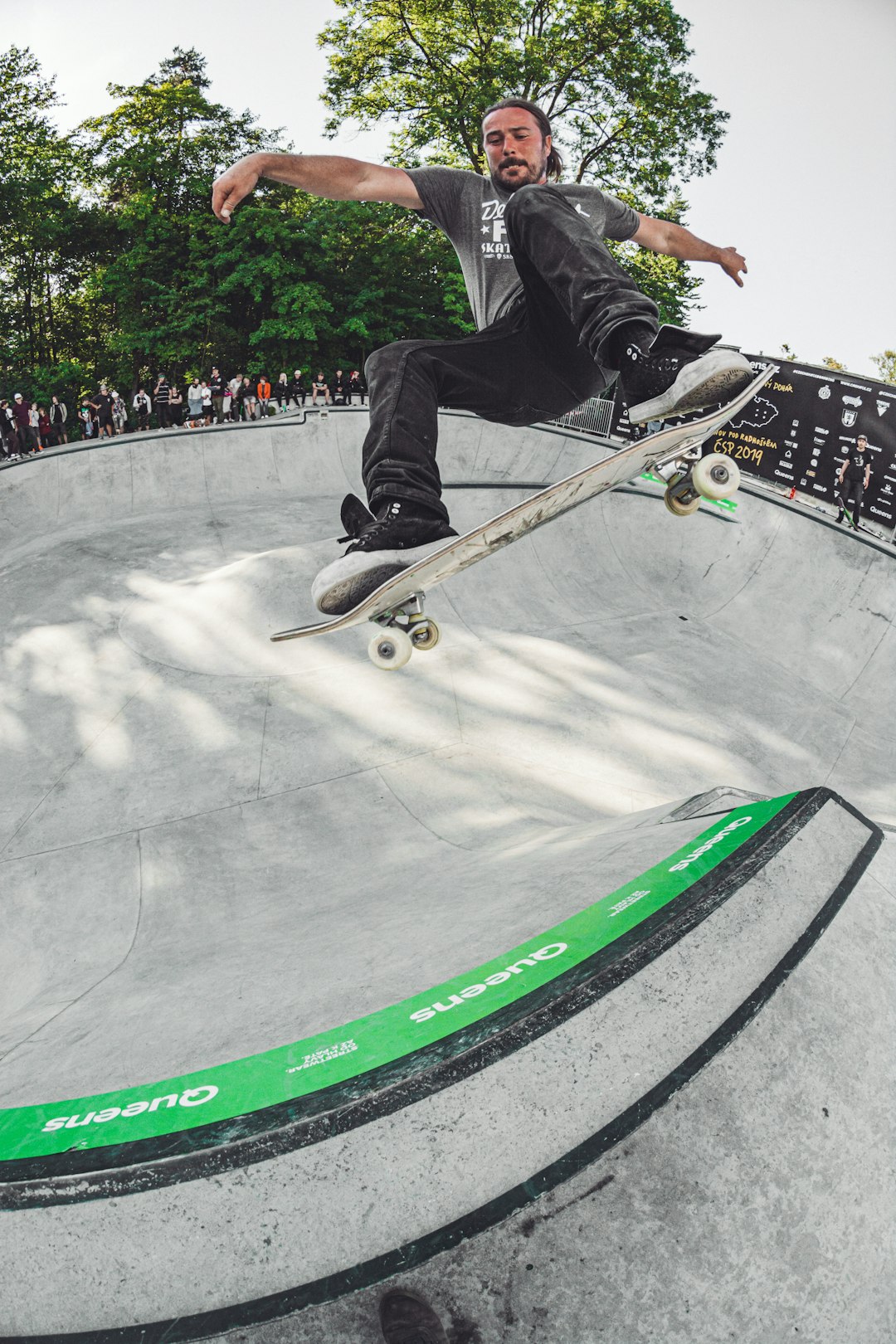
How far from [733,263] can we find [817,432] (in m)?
10.6

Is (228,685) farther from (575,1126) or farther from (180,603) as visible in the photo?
(575,1126)

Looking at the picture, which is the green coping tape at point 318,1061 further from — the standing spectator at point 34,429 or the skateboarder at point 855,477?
the standing spectator at point 34,429

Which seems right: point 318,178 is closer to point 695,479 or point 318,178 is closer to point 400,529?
point 400,529

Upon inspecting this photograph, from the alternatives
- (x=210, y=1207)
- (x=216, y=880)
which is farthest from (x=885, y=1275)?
(x=216, y=880)

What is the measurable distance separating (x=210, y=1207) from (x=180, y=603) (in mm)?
7612

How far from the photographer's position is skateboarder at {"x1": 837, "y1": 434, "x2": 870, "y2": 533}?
12.6 m

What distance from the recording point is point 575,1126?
7.16 ft

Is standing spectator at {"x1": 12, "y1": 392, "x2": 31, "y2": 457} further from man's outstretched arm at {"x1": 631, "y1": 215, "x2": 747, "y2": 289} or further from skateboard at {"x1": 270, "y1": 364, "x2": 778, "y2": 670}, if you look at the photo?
man's outstretched arm at {"x1": 631, "y1": 215, "x2": 747, "y2": 289}

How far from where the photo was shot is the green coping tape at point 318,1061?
223 centimetres

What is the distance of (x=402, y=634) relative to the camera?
13.3 ft

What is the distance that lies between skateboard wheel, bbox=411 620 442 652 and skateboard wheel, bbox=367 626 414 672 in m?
0.09

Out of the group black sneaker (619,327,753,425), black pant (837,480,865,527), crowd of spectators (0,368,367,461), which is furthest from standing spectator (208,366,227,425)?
black sneaker (619,327,753,425)

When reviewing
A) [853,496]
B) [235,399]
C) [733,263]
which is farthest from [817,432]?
[235,399]

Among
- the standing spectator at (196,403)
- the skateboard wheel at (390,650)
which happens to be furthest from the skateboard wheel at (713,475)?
the standing spectator at (196,403)
